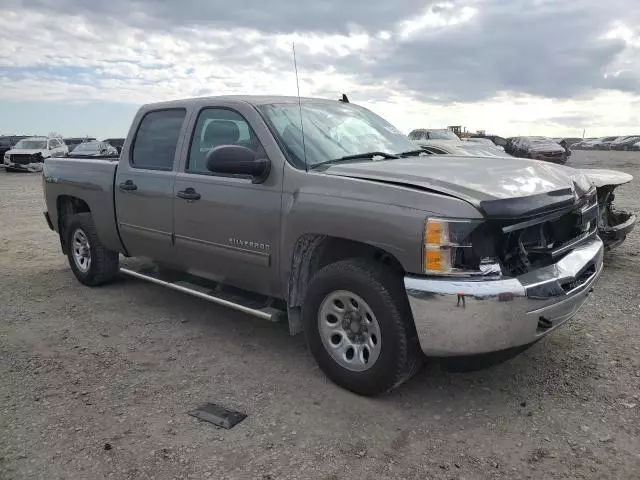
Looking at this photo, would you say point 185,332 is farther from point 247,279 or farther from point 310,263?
point 310,263

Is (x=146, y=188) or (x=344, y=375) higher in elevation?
(x=146, y=188)

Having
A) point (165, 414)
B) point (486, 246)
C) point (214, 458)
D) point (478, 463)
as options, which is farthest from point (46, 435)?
point (486, 246)

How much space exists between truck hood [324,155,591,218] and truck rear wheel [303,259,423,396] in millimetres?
593

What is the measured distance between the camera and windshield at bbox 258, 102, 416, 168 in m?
4.08

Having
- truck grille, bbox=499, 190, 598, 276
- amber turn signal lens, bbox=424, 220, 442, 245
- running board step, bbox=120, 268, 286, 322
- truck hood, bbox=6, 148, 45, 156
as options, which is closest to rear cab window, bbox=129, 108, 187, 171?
running board step, bbox=120, 268, 286, 322

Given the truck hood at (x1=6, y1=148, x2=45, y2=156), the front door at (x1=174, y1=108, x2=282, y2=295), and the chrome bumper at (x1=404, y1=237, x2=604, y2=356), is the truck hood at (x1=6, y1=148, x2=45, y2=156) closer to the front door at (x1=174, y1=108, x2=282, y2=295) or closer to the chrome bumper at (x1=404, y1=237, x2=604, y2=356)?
the front door at (x1=174, y1=108, x2=282, y2=295)

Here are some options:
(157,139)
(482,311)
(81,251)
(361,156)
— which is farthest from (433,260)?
(81,251)

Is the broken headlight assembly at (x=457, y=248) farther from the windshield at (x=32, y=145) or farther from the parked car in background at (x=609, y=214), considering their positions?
the windshield at (x=32, y=145)

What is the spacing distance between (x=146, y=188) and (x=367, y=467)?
3.20 meters

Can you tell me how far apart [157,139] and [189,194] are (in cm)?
88

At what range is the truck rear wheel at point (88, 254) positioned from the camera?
237 inches

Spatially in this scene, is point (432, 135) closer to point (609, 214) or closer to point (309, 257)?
point (609, 214)

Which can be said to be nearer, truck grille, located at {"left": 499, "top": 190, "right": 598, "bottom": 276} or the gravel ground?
the gravel ground

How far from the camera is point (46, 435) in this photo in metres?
3.23
